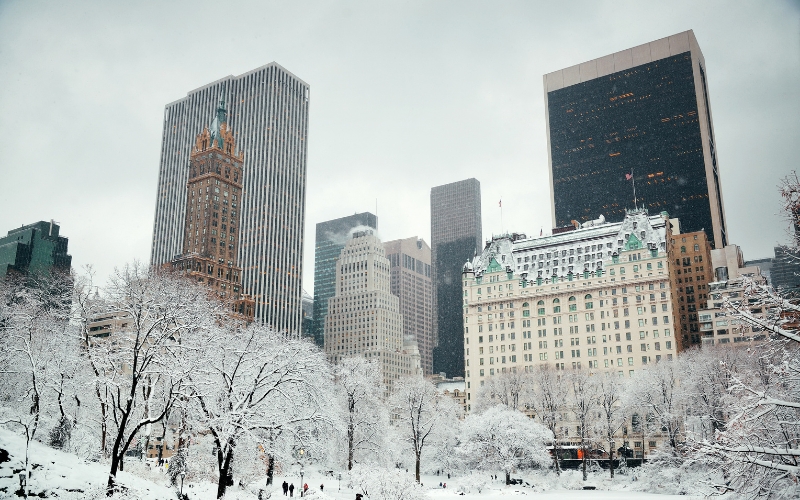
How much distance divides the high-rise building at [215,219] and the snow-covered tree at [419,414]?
82.2m

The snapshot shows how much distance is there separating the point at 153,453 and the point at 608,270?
3906 inches

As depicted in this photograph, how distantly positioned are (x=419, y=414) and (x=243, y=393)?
45.7m

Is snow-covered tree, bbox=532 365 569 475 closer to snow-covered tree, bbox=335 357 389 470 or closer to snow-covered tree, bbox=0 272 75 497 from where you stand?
snow-covered tree, bbox=335 357 389 470

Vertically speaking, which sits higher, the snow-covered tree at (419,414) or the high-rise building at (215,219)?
the high-rise building at (215,219)

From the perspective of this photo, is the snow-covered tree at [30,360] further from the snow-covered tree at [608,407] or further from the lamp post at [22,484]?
the snow-covered tree at [608,407]

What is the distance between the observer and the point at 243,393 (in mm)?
42906

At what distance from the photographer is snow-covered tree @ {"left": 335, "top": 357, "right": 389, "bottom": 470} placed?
74562 millimetres

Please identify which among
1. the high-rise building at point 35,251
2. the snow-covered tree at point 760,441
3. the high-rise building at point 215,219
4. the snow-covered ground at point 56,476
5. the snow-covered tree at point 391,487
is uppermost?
the high-rise building at point 215,219

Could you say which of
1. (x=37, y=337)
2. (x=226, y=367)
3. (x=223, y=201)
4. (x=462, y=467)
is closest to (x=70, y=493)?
(x=226, y=367)

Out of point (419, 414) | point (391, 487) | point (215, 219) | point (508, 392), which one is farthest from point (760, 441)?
point (215, 219)

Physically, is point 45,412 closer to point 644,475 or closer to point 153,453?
point 644,475

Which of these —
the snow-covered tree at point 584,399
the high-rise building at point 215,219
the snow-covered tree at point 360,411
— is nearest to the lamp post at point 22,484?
the snow-covered tree at point 360,411

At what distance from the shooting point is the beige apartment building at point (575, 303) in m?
126

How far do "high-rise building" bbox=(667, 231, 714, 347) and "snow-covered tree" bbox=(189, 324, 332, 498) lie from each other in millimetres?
129173
